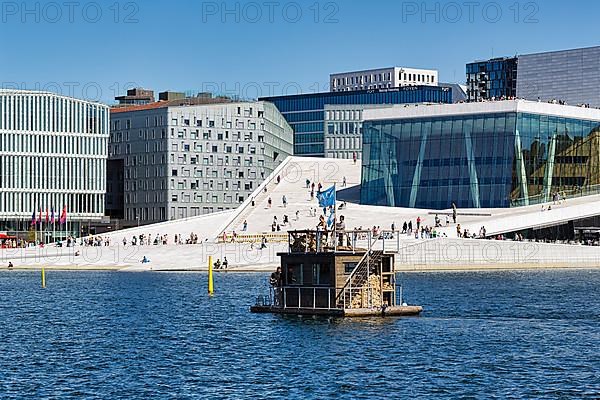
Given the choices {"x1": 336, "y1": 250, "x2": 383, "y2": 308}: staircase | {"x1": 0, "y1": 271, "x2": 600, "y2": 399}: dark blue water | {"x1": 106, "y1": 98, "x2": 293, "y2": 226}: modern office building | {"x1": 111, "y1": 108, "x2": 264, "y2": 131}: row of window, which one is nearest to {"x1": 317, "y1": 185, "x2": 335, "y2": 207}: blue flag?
{"x1": 336, "y1": 250, "x2": 383, "y2": 308}: staircase

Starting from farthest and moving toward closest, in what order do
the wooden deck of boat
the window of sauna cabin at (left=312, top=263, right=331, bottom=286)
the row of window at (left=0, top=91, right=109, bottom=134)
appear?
the row of window at (left=0, top=91, right=109, bottom=134) → the window of sauna cabin at (left=312, top=263, right=331, bottom=286) → the wooden deck of boat

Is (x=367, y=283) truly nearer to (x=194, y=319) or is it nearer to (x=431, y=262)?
(x=194, y=319)

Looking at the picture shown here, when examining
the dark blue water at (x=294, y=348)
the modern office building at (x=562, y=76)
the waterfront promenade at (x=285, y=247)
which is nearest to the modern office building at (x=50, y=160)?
the waterfront promenade at (x=285, y=247)

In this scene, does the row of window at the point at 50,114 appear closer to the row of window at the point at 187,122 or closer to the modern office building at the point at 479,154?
the row of window at the point at 187,122

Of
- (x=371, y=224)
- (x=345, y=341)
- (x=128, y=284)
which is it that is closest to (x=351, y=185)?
(x=371, y=224)

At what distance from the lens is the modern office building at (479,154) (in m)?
123

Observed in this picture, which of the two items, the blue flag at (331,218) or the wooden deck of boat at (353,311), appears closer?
the wooden deck of boat at (353,311)

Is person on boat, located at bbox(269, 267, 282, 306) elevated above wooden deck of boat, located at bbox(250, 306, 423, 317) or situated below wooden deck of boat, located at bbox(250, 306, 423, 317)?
above

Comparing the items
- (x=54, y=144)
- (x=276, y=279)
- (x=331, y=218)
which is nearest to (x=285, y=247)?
(x=331, y=218)

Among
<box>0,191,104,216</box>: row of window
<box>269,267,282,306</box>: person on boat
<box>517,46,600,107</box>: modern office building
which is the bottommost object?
<box>269,267,282,306</box>: person on boat

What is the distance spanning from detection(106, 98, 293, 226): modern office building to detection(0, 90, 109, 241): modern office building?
523 centimetres

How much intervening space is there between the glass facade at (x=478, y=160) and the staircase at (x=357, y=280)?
64.1 meters

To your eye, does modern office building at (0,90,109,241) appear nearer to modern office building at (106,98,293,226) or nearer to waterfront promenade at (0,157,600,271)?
modern office building at (106,98,293,226)

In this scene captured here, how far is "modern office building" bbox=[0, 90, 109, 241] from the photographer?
521 ft
